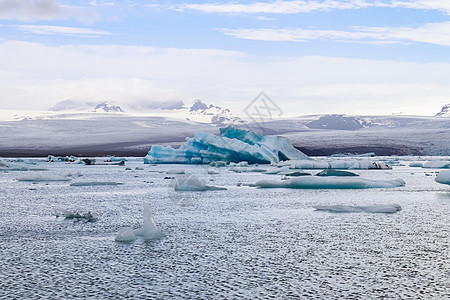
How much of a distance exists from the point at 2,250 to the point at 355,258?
4.79m

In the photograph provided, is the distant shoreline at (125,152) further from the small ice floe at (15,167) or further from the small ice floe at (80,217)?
the small ice floe at (80,217)

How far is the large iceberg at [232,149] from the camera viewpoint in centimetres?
4134

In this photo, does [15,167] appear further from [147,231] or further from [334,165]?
[147,231]

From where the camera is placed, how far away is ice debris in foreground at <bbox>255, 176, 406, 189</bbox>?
18.7 metres

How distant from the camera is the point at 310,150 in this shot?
94.2 m

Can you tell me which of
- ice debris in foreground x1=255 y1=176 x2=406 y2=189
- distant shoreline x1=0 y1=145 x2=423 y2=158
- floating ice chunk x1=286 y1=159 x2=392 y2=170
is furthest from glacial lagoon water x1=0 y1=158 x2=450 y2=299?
distant shoreline x1=0 y1=145 x2=423 y2=158

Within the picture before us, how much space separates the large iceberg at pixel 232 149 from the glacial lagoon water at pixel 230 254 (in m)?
28.1

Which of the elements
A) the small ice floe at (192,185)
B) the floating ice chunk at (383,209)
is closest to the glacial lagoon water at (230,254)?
the floating ice chunk at (383,209)

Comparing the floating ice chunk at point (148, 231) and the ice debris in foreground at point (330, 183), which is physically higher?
the floating ice chunk at point (148, 231)

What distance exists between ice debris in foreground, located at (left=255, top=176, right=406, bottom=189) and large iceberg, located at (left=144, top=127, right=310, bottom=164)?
70.8ft

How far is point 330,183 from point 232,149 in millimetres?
22506

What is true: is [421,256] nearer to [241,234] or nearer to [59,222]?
[241,234]

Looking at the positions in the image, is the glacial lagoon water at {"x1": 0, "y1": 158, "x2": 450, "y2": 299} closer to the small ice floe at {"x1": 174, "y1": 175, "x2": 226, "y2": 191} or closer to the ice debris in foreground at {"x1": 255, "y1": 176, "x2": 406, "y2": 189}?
the small ice floe at {"x1": 174, "y1": 175, "x2": 226, "y2": 191}

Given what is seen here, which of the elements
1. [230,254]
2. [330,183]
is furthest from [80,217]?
[330,183]
